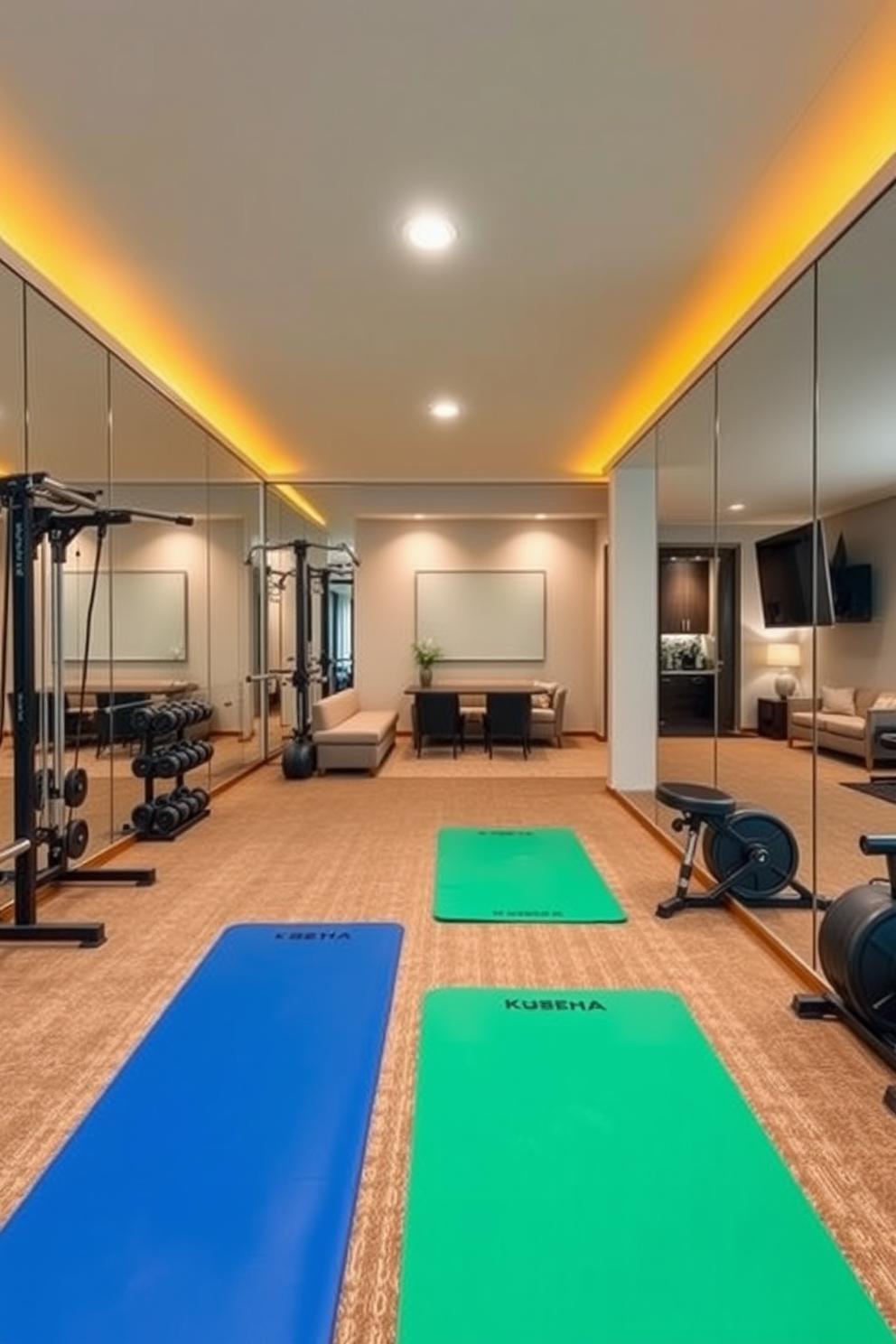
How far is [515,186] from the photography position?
2.88m

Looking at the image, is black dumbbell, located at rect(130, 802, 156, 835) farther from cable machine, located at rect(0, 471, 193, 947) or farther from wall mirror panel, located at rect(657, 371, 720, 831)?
wall mirror panel, located at rect(657, 371, 720, 831)

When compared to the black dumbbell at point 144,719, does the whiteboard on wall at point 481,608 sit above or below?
above

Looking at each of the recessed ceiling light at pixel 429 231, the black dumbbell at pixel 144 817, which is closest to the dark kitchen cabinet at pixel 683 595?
the recessed ceiling light at pixel 429 231

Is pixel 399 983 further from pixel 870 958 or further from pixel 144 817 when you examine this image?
pixel 144 817

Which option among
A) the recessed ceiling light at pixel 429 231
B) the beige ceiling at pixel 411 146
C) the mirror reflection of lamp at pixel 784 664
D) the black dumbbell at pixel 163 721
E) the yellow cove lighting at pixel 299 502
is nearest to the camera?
the beige ceiling at pixel 411 146

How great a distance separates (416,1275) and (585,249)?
147 inches

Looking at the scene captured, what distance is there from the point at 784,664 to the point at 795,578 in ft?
1.31

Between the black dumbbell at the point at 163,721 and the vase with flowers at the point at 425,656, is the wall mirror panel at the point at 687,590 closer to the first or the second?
the black dumbbell at the point at 163,721

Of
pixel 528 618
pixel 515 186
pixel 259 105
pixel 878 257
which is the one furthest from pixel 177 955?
pixel 528 618

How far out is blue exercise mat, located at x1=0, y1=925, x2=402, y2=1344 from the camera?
141cm

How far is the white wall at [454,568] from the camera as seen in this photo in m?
9.69

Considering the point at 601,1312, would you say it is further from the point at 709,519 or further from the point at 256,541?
the point at 256,541

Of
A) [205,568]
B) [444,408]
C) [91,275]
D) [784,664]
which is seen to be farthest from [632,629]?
[91,275]

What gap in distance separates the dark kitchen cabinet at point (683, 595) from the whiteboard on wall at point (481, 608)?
4.25 metres
